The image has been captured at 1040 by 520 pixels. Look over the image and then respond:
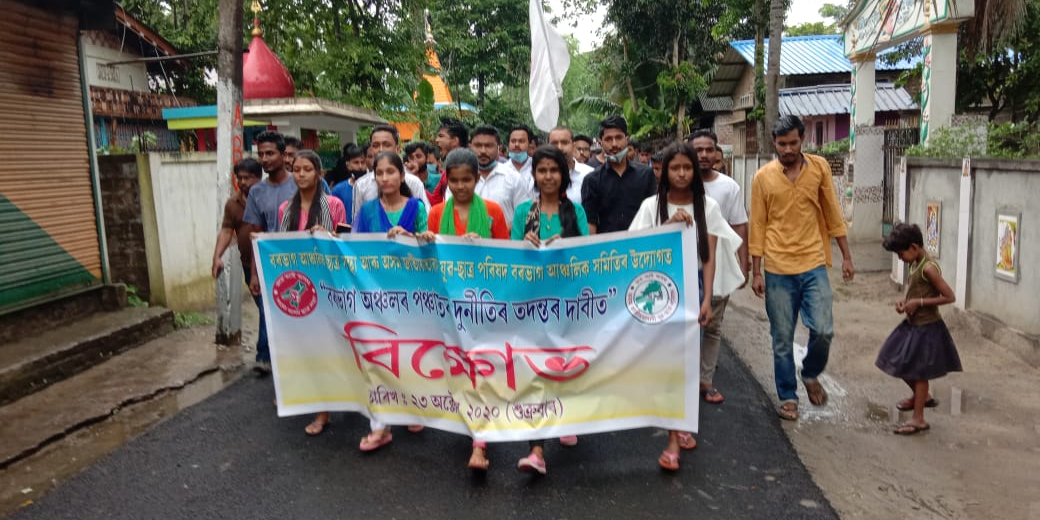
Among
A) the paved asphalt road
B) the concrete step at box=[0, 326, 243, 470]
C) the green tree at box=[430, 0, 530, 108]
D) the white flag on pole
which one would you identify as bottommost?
the paved asphalt road

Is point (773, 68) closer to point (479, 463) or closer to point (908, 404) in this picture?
point (908, 404)

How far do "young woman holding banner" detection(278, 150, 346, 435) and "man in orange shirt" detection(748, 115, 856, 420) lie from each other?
2.80 meters

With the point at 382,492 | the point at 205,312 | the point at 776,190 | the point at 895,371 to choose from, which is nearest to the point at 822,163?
the point at 776,190

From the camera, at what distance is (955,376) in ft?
19.5

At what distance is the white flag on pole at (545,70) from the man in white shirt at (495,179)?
2.79 meters

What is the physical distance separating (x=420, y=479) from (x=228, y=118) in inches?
177

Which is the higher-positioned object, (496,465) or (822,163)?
(822,163)

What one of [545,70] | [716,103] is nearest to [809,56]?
[716,103]

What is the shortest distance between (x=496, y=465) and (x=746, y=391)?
2.25 metres

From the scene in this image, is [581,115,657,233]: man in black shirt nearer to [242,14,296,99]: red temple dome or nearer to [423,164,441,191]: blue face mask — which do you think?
[423,164,441,191]: blue face mask

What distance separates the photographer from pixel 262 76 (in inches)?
516

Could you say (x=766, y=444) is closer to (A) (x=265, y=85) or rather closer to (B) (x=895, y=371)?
(B) (x=895, y=371)

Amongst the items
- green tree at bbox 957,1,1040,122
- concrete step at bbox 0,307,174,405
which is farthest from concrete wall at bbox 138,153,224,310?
green tree at bbox 957,1,1040,122

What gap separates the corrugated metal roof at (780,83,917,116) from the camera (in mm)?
21484
